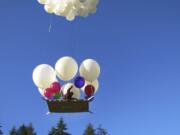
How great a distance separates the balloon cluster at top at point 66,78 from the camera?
17641mm

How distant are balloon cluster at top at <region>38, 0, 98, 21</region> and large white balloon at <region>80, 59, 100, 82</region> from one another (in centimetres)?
154

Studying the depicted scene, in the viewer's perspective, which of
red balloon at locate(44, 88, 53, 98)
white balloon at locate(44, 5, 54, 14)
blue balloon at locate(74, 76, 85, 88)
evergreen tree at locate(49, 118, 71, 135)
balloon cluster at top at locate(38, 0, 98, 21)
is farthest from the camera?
evergreen tree at locate(49, 118, 71, 135)

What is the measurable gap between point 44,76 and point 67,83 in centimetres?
77

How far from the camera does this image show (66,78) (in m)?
17.7

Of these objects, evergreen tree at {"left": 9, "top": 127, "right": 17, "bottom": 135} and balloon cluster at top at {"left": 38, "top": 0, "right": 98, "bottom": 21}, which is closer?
balloon cluster at top at {"left": 38, "top": 0, "right": 98, "bottom": 21}

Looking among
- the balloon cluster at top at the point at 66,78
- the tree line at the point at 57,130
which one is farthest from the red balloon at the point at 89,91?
the tree line at the point at 57,130

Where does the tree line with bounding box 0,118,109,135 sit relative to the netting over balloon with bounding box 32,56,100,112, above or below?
above

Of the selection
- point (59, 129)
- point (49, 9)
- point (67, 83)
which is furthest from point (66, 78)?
point (59, 129)

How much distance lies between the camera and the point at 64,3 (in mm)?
17016

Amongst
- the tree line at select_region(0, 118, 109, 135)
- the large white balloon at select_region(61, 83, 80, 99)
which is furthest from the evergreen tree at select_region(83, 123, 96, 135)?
the large white balloon at select_region(61, 83, 80, 99)

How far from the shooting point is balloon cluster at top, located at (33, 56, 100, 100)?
17641 millimetres

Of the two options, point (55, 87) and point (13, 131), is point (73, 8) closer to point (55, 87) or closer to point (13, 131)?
point (55, 87)

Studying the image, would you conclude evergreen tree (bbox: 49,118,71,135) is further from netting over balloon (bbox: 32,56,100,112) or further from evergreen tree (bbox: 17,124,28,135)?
netting over balloon (bbox: 32,56,100,112)

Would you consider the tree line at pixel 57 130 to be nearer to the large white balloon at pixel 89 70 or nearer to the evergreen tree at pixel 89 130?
the evergreen tree at pixel 89 130
